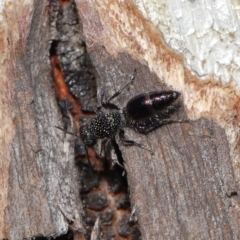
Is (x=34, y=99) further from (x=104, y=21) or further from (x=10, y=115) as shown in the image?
(x=104, y=21)

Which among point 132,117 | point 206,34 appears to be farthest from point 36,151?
point 206,34

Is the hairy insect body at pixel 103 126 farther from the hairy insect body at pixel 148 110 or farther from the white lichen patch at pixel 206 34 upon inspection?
the white lichen patch at pixel 206 34

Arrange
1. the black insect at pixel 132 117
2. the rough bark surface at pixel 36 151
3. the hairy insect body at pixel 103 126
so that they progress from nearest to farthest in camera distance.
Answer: the rough bark surface at pixel 36 151, the black insect at pixel 132 117, the hairy insect body at pixel 103 126

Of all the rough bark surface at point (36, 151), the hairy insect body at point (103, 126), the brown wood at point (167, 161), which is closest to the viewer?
the brown wood at point (167, 161)

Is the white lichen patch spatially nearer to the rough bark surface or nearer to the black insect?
the black insect

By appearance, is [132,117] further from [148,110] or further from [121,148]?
[121,148]

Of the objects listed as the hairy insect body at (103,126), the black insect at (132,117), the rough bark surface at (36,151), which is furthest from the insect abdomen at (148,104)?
the rough bark surface at (36,151)

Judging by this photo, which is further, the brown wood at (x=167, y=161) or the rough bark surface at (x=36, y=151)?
the rough bark surface at (x=36, y=151)

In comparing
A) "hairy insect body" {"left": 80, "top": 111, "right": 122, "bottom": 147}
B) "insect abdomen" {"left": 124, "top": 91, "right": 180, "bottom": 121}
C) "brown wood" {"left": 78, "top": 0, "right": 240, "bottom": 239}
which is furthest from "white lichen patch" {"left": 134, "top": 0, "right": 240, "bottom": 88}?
"hairy insect body" {"left": 80, "top": 111, "right": 122, "bottom": 147}
